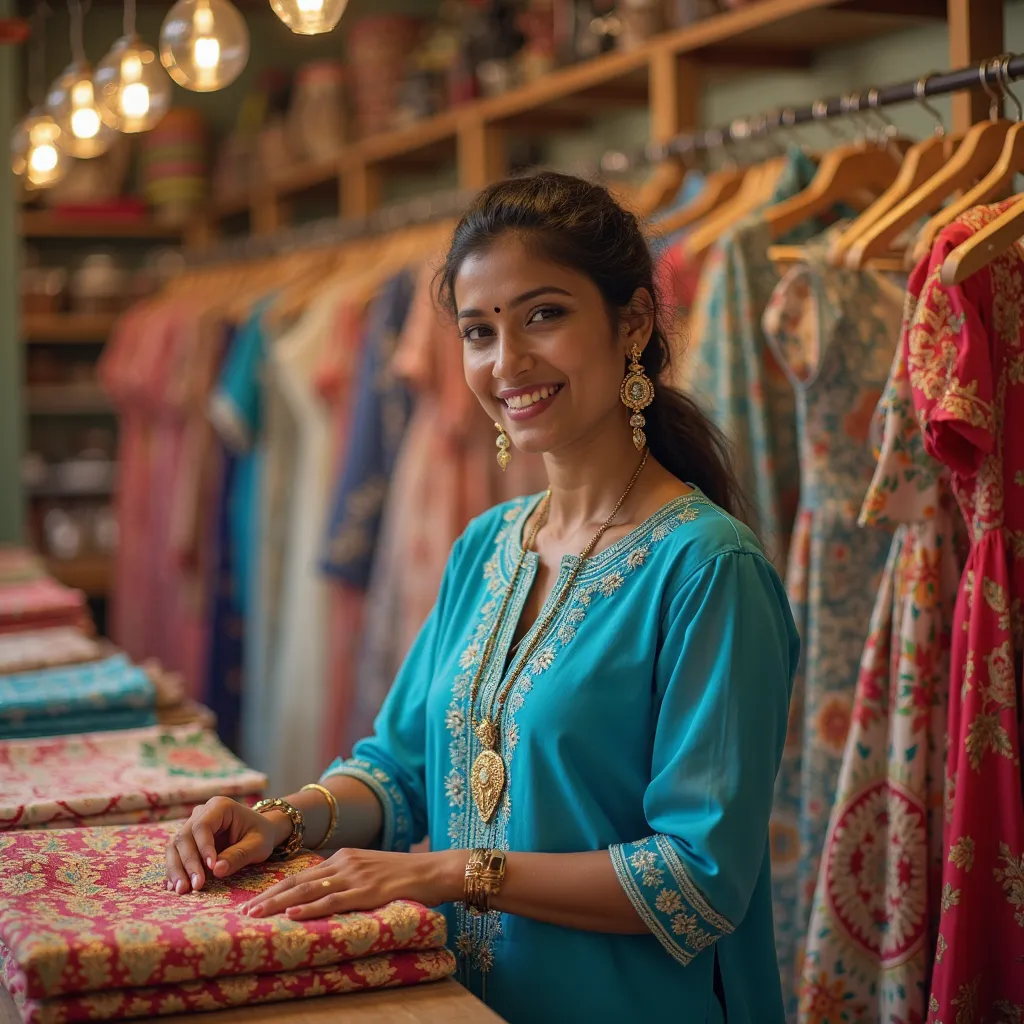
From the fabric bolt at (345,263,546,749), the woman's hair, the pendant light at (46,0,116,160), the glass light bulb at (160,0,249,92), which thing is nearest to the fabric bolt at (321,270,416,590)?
the fabric bolt at (345,263,546,749)

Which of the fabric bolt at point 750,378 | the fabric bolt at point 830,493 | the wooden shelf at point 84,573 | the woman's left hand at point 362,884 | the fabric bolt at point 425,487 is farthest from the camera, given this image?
the wooden shelf at point 84,573

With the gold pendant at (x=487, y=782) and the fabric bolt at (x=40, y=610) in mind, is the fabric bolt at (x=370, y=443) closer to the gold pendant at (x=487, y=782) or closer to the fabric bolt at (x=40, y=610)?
the fabric bolt at (x=40, y=610)

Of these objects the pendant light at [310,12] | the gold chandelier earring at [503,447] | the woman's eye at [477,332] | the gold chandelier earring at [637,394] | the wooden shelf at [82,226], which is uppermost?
the wooden shelf at [82,226]

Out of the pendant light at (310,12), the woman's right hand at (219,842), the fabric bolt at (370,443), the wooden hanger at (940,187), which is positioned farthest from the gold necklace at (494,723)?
the fabric bolt at (370,443)

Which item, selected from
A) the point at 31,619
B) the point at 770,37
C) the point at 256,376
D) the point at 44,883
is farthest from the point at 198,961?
the point at 256,376

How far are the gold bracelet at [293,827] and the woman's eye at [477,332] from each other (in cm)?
54

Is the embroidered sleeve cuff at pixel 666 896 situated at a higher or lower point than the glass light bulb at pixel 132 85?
lower

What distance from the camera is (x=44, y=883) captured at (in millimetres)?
1351

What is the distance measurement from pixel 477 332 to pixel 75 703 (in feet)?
3.03

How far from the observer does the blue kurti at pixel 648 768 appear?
1.35 m

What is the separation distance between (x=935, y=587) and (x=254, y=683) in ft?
9.59

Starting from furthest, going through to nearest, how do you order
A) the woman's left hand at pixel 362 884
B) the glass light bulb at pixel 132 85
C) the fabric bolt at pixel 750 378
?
the fabric bolt at pixel 750 378 → the glass light bulb at pixel 132 85 → the woman's left hand at pixel 362 884

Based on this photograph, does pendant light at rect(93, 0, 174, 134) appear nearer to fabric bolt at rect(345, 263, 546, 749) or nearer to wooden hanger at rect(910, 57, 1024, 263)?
fabric bolt at rect(345, 263, 546, 749)

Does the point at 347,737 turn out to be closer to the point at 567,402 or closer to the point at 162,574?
the point at 162,574
